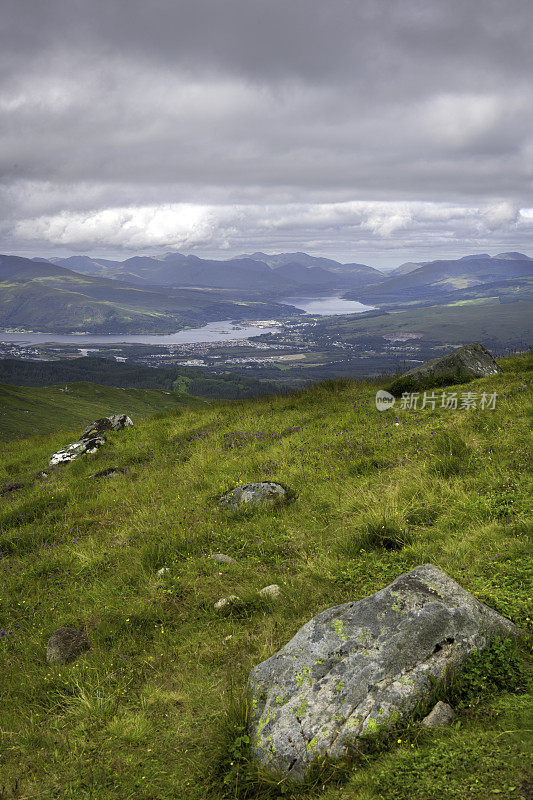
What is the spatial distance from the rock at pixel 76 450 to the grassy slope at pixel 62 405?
7921 centimetres

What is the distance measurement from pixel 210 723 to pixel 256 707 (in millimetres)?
498

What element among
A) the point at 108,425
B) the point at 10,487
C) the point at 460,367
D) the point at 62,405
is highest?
the point at 460,367

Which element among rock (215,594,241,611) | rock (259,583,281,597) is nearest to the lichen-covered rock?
rock (259,583,281,597)

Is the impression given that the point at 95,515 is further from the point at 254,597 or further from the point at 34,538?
the point at 254,597

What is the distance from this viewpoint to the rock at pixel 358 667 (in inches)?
130

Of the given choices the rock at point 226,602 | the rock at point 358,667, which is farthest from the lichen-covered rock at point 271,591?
the rock at point 358,667

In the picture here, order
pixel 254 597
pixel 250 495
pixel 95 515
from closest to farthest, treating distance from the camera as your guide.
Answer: pixel 254 597, pixel 250 495, pixel 95 515

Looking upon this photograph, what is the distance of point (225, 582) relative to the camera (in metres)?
6.22

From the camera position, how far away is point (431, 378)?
1636 cm

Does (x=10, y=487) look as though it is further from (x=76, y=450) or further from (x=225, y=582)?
(x=225, y=582)

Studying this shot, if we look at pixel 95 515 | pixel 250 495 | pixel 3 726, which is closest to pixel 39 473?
pixel 95 515

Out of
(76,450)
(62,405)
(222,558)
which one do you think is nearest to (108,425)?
(76,450)

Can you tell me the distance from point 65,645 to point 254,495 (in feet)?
13.5

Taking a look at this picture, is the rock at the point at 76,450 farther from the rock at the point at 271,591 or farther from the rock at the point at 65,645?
the rock at the point at 271,591
